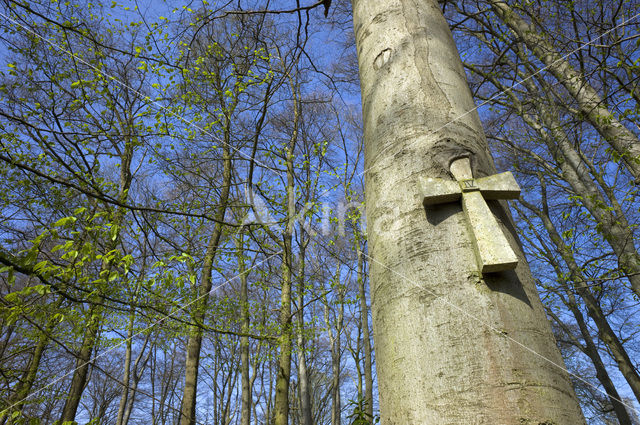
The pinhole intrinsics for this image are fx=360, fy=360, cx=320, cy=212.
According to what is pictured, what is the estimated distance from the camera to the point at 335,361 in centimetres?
1297

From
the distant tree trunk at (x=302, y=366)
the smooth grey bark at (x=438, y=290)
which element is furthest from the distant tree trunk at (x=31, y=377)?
the distant tree trunk at (x=302, y=366)

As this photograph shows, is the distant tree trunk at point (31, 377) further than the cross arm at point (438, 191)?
Yes

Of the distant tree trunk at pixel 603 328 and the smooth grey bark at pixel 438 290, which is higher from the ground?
the distant tree trunk at pixel 603 328

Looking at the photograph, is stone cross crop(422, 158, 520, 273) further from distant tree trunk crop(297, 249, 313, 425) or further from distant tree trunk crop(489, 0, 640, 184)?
distant tree trunk crop(297, 249, 313, 425)

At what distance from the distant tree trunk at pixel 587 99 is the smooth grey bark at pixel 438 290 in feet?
11.8

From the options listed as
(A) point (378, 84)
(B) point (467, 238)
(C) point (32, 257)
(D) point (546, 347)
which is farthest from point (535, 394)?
(C) point (32, 257)

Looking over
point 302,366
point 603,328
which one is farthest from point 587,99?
point 302,366

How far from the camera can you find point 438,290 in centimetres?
70

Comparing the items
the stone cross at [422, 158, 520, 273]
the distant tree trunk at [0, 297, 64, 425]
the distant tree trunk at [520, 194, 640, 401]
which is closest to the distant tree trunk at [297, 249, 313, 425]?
the distant tree trunk at [0, 297, 64, 425]

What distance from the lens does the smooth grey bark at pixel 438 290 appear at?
0.60m

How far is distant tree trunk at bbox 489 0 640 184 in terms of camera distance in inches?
161

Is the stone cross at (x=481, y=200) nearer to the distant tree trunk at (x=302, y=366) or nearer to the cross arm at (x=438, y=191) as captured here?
the cross arm at (x=438, y=191)

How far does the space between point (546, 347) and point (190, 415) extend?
6989 millimetres

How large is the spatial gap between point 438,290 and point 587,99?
5.44 metres
